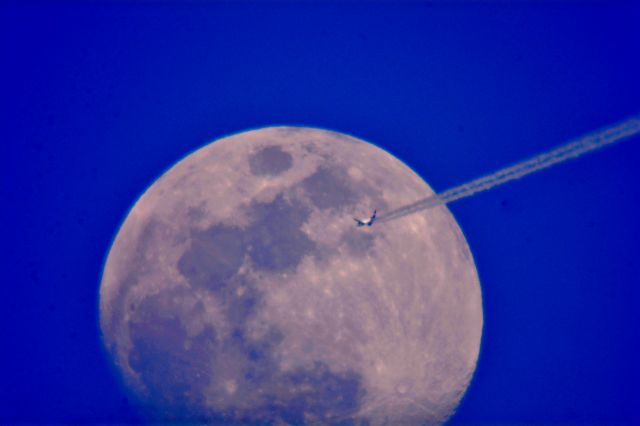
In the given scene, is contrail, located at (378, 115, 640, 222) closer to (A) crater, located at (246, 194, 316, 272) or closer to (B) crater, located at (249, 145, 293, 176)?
(A) crater, located at (246, 194, 316, 272)

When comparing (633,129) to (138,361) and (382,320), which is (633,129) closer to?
(382,320)

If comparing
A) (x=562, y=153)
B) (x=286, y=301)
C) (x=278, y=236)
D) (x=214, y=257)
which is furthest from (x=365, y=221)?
(x=562, y=153)

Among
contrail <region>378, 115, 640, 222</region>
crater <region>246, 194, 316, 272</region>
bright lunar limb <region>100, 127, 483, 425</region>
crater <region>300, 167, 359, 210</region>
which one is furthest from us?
crater <region>300, 167, 359, 210</region>

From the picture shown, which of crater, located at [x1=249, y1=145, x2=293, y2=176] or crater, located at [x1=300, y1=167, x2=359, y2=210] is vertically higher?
crater, located at [x1=249, y1=145, x2=293, y2=176]

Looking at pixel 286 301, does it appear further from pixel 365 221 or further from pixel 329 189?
pixel 329 189

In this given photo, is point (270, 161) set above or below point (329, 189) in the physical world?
above

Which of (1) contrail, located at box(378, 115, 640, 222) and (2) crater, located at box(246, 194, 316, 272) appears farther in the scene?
(2) crater, located at box(246, 194, 316, 272)

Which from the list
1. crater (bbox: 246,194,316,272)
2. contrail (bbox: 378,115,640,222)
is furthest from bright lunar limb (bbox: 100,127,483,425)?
contrail (bbox: 378,115,640,222)

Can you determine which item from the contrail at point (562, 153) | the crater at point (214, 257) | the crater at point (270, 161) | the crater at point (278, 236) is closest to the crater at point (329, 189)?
the crater at point (278, 236)
